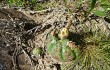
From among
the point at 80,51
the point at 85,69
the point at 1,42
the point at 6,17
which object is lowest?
the point at 85,69

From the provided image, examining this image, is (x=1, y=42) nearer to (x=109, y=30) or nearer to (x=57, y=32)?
(x=57, y=32)

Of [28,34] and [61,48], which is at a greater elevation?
[28,34]

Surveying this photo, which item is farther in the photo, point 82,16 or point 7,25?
point 82,16

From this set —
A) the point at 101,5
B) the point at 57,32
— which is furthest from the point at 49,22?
the point at 101,5

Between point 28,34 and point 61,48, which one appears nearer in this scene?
point 61,48

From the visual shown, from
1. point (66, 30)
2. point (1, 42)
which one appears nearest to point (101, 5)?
point (66, 30)

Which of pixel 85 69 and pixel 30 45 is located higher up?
pixel 30 45

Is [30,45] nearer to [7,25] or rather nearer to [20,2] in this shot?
[7,25]
